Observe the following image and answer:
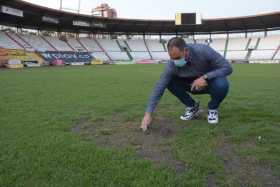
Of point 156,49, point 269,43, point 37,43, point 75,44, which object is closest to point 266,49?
point 269,43

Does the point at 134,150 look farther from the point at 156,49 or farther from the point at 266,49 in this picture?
the point at 156,49

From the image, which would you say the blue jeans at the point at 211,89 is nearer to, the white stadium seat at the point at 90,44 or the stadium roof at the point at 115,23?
the stadium roof at the point at 115,23

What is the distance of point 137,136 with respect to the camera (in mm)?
3494

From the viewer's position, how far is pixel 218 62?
3773 millimetres

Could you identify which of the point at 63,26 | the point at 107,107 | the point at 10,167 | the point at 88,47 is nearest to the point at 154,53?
the point at 88,47

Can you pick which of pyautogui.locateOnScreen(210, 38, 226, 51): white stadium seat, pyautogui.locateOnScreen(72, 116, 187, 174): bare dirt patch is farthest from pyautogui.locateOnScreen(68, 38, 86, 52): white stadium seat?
pyautogui.locateOnScreen(72, 116, 187, 174): bare dirt patch

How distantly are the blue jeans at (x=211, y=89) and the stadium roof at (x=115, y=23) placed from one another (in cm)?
3141

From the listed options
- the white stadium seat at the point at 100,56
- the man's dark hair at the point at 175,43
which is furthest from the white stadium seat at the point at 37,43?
the man's dark hair at the point at 175,43

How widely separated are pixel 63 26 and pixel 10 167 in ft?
150

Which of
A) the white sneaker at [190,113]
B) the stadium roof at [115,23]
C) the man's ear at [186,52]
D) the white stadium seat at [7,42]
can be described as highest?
the stadium roof at [115,23]

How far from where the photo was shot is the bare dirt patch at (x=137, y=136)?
9.07 ft

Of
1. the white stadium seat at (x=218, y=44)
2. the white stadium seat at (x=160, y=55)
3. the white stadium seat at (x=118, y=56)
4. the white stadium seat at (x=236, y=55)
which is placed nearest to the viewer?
the white stadium seat at (x=236, y=55)

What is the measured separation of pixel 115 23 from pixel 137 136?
4592 cm

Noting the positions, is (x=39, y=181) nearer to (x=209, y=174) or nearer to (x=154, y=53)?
(x=209, y=174)
